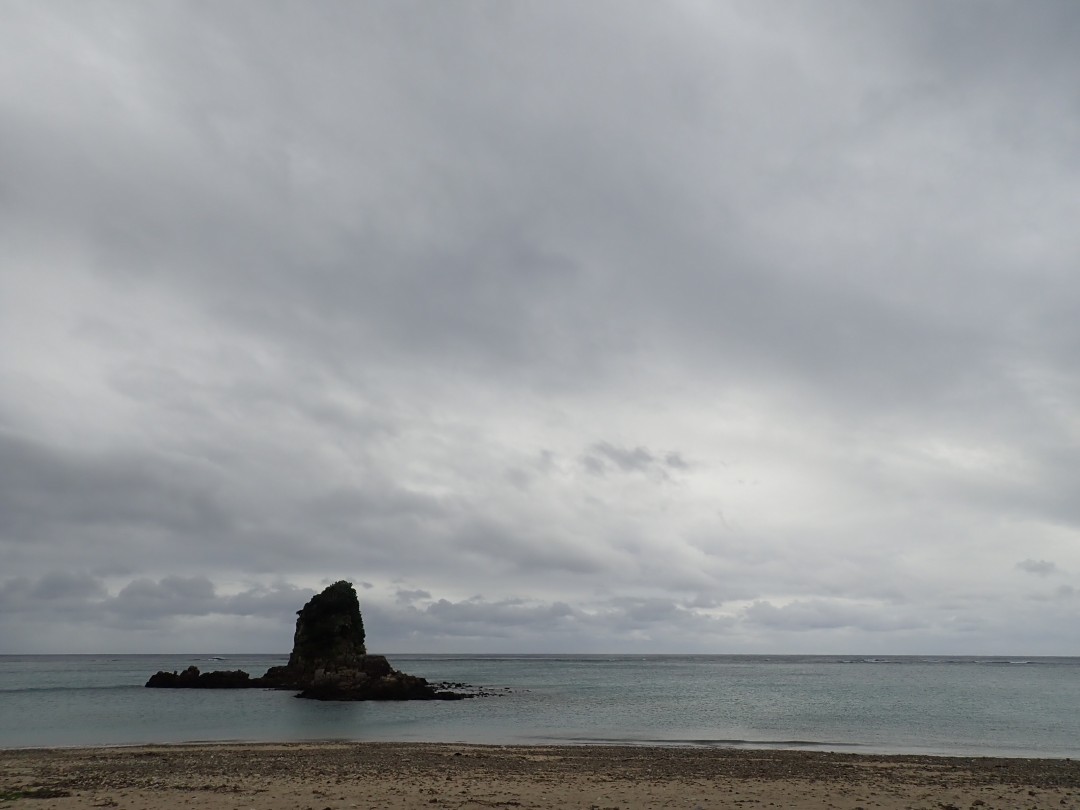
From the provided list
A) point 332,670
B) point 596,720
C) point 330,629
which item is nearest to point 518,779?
point 596,720

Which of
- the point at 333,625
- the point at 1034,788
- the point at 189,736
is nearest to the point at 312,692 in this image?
the point at 333,625

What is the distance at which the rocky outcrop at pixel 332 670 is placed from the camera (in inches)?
3369

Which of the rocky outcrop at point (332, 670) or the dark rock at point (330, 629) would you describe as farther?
the dark rock at point (330, 629)

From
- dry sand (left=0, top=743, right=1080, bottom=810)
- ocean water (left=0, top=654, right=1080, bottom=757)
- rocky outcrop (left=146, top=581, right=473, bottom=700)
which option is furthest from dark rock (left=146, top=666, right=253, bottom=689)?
dry sand (left=0, top=743, right=1080, bottom=810)

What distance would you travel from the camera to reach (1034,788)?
954 inches

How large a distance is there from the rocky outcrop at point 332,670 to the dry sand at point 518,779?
172 ft

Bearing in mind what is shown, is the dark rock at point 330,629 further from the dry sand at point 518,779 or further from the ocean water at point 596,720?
the dry sand at point 518,779

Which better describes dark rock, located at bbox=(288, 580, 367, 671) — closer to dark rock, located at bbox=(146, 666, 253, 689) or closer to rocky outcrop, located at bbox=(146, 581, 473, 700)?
rocky outcrop, located at bbox=(146, 581, 473, 700)

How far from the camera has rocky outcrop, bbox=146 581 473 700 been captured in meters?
85.6

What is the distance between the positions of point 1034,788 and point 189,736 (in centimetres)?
4522

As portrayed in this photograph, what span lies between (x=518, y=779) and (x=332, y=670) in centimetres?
7665

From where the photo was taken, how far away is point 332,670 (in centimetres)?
9394

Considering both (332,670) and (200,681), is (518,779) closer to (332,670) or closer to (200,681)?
(332,670)

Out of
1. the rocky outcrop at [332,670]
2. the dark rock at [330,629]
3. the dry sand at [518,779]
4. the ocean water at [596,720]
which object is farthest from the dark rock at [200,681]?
the dry sand at [518,779]
